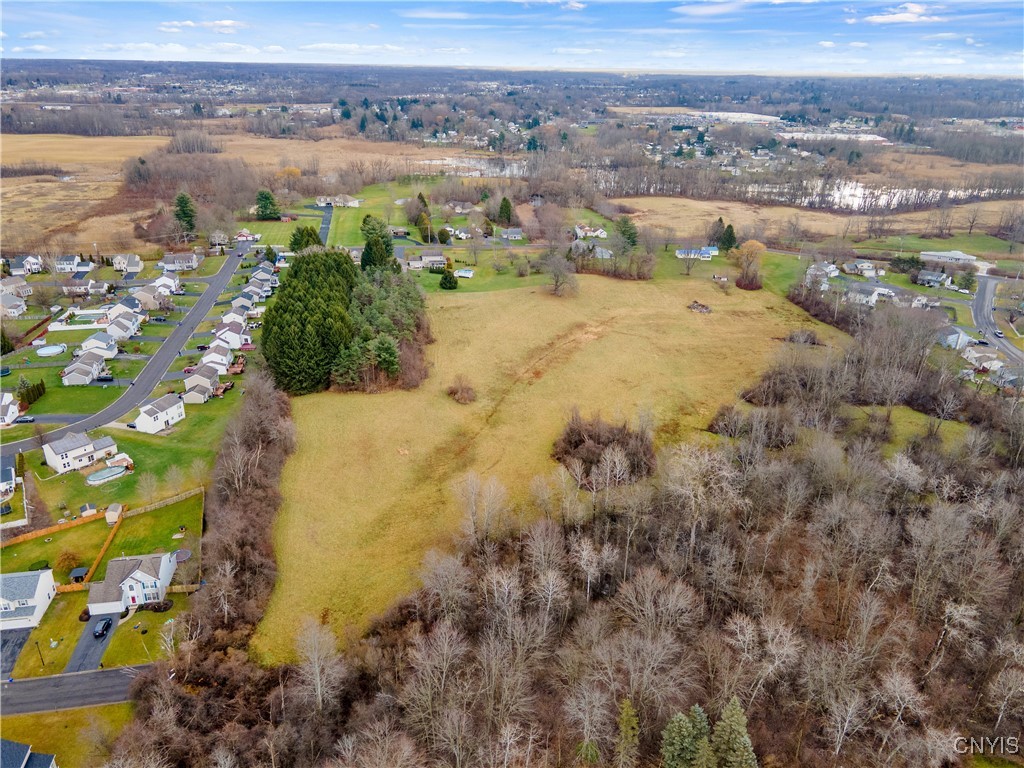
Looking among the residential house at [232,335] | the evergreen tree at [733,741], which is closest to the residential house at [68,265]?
the residential house at [232,335]

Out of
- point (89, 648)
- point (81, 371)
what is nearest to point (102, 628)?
point (89, 648)

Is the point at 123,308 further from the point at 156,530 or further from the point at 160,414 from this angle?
the point at 156,530

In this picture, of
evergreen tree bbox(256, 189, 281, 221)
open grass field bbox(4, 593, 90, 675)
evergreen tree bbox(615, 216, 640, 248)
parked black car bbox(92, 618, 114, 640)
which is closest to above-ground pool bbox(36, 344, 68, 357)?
open grass field bbox(4, 593, 90, 675)

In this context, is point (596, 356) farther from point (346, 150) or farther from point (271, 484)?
point (346, 150)

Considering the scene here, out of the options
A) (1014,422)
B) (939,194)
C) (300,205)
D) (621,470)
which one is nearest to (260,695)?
(621,470)

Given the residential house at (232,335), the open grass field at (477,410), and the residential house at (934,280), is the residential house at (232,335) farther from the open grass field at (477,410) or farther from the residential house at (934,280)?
the residential house at (934,280)

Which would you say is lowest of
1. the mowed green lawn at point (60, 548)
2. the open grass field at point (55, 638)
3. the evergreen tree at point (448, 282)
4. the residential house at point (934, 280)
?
the open grass field at point (55, 638)
